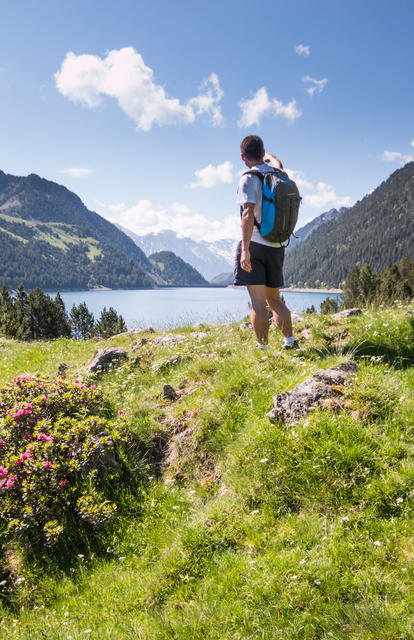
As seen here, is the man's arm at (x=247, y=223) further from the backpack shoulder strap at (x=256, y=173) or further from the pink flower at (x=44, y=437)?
the pink flower at (x=44, y=437)

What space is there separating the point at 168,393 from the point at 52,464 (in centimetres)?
237

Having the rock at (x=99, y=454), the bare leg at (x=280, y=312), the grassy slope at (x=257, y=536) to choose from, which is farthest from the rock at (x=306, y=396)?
the rock at (x=99, y=454)

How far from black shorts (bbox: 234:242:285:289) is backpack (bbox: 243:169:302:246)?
0.86ft

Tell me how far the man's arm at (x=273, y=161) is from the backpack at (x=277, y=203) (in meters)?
0.39

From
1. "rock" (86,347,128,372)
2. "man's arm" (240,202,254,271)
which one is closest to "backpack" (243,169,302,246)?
"man's arm" (240,202,254,271)

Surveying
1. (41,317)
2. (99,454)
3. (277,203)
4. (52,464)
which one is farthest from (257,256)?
(41,317)

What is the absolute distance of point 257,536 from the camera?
2.97 meters

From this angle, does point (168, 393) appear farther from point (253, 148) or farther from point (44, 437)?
point (253, 148)

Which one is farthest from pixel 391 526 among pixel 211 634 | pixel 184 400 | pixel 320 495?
pixel 184 400

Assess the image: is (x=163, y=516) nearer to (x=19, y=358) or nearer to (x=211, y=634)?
(x=211, y=634)

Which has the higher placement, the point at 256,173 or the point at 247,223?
the point at 256,173

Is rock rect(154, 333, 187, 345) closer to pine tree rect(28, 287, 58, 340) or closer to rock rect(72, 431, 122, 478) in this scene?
rock rect(72, 431, 122, 478)

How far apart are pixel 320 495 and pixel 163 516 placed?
1.63 meters

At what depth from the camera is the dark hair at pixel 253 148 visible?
562cm
